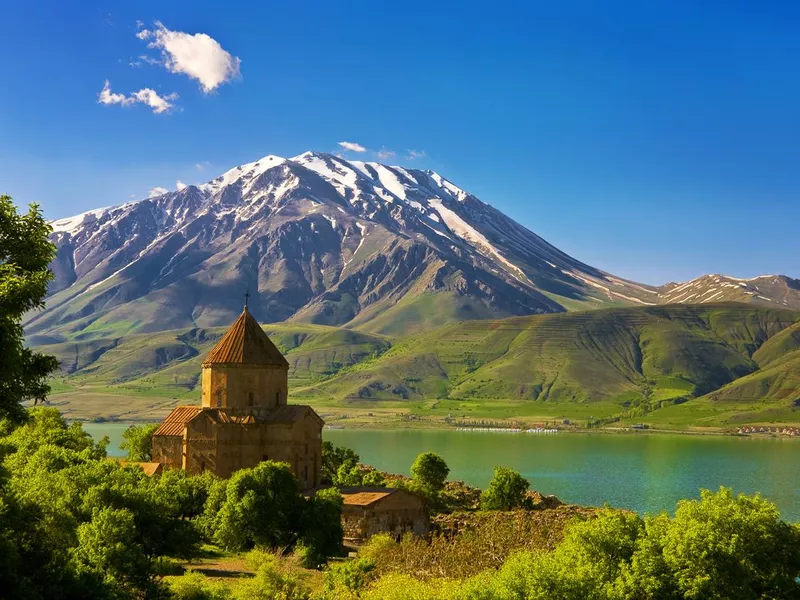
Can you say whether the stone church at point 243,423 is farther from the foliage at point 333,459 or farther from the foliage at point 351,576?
the foliage at point 351,576

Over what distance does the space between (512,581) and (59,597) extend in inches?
542

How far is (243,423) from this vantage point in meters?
66.0

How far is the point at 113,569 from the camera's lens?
113ft

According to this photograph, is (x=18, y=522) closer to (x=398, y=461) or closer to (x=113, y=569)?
(x=113, y=569)

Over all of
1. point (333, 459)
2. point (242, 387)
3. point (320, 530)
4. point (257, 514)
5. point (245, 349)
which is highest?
point (245, 349)

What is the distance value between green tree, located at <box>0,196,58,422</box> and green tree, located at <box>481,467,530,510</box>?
53.4 meters

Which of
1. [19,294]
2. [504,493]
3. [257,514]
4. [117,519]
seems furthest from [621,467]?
[19,294]

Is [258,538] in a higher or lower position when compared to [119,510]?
lower

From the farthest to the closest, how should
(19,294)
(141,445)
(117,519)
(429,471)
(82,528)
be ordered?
(429,471) → (141,445) → (117,519) → (82,528) → (19,294)

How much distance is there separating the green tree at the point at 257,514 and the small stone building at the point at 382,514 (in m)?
6.51

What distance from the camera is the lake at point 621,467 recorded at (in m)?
104

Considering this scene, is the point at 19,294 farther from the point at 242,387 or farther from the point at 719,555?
the point at 242,387

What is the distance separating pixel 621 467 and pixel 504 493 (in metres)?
74.1

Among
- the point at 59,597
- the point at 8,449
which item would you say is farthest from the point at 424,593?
the point at 8,449
